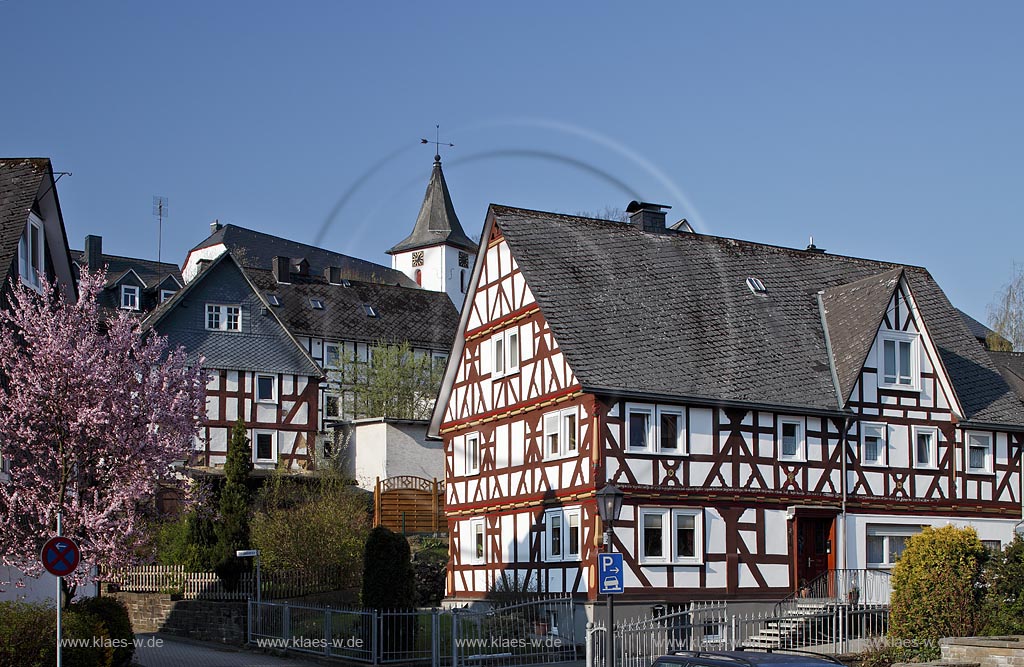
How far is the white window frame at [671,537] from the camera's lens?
34.0 m

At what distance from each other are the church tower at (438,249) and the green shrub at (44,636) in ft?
276

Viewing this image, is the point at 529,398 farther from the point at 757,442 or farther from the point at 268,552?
the point at 268,552

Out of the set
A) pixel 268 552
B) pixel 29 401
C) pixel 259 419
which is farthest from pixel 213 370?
pixel 29 401

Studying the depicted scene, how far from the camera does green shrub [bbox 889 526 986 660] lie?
27.7m

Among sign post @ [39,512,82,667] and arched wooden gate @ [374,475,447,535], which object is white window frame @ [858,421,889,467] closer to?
arched wooden gate @ [374,475,447,535]

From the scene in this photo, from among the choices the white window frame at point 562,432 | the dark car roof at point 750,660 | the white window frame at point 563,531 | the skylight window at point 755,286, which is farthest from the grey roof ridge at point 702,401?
the dark car roof at point 750,660

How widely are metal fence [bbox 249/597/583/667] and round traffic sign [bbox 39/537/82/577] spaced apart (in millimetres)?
9190

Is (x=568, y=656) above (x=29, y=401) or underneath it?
underneath

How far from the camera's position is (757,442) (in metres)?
36.1

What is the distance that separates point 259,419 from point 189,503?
34.4 meters

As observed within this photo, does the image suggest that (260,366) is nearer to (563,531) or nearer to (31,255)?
(31,255)

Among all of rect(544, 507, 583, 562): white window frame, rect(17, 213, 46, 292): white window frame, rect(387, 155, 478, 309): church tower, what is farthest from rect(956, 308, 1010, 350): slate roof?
rect(387, 155, 478, 309): church tower

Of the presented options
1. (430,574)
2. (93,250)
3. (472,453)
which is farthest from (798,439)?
(93,250)

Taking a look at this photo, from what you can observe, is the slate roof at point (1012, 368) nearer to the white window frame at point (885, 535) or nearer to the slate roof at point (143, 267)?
the white window frame at point (885, 535)
